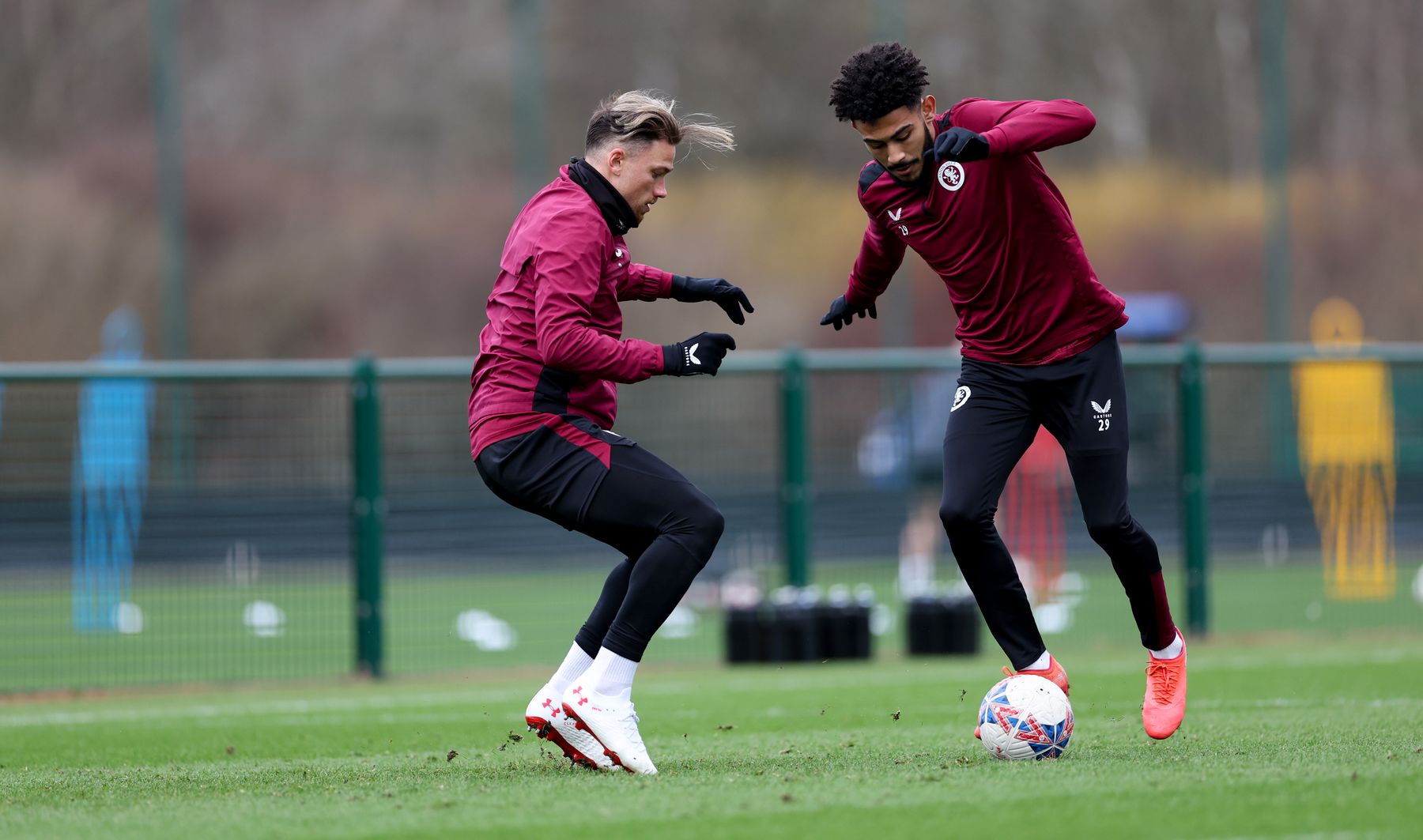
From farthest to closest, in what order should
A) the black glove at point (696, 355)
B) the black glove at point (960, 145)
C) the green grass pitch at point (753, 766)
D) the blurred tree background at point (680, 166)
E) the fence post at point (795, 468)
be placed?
the blurred tree background at point (680, 166), the fence post at point (795, 468), the black glove at point (696, 355), the black glove at point (960, 145), the green grass pitch at point (753, 766)

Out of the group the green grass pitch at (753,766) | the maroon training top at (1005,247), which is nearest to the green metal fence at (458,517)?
the green grass pitch at (753,766)

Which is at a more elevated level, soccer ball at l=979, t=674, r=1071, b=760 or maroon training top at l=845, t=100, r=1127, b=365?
maroon training top at l=845, t=100, r=1127, b=365

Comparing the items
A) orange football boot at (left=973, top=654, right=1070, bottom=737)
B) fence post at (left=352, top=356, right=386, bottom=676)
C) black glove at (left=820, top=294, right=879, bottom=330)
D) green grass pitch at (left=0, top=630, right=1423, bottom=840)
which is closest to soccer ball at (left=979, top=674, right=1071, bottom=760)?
green grass pitch at (left=0, top=630, right=1423, bottom=840)

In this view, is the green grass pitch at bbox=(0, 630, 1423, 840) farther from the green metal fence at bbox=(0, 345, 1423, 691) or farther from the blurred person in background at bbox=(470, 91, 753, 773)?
the green metal fence at bbox=(0, 345, 1423, 691)

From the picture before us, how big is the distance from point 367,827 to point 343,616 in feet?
21.5

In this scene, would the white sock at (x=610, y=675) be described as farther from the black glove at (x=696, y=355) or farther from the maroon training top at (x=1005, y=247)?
the maroon training top at (x=1005, y=247)

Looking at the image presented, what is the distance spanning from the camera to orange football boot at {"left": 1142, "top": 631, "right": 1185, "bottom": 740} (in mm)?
6160

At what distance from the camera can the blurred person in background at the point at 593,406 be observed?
18.6 ft

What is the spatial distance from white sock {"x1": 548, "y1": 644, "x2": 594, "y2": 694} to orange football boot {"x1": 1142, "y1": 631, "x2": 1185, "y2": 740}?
2050 mm

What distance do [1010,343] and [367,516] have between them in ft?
19.2

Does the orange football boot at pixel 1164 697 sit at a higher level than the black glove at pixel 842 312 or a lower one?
lower

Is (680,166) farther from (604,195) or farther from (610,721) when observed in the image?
(610,721)

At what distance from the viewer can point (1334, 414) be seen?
13.9 meters

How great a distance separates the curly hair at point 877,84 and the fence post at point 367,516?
577cm
